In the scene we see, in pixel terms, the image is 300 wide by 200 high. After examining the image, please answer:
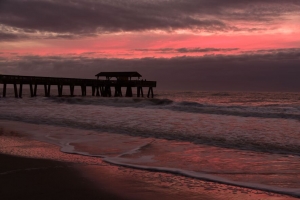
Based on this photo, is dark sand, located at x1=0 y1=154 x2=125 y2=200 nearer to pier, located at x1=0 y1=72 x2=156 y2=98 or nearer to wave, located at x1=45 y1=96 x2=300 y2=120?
wave, located at x1=45 y1=96 x2=300 y2=120

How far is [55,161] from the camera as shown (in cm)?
641

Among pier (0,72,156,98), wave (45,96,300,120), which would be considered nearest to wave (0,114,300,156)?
wave (45,96,300,120)

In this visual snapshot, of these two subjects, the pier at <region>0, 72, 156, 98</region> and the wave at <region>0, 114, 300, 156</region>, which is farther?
the pier at <region>0, 72, 156, 98</region>

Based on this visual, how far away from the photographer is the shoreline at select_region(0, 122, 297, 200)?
438 centimetres

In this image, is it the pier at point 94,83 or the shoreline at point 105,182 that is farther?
the pier at point 94,83

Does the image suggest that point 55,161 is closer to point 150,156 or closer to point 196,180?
point 150,156

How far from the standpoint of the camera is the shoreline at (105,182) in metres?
4.38

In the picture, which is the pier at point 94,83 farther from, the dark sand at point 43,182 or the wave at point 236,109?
the dark sand at point 43,182

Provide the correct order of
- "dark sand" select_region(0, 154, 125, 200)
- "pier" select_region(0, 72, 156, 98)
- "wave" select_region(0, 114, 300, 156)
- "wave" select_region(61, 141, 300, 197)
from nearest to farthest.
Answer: "dark sand" select_region(0, 154, 125, 200) < "wave" select_region(61, 141, 300, 197) < "wave" select_region(0, 114, 300, 156) < "pier" select_region(0, 72, 156, 98)

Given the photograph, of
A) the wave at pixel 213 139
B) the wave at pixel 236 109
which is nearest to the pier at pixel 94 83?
the wave at pixel 236 109

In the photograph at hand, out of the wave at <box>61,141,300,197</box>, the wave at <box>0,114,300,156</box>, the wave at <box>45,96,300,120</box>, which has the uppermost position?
the wave at <box>61,141,300,197</box>

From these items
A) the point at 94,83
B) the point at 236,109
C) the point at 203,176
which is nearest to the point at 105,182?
the point at 203,176

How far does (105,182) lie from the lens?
496 cm

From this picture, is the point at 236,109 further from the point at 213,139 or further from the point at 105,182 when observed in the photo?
the point at 105,182
